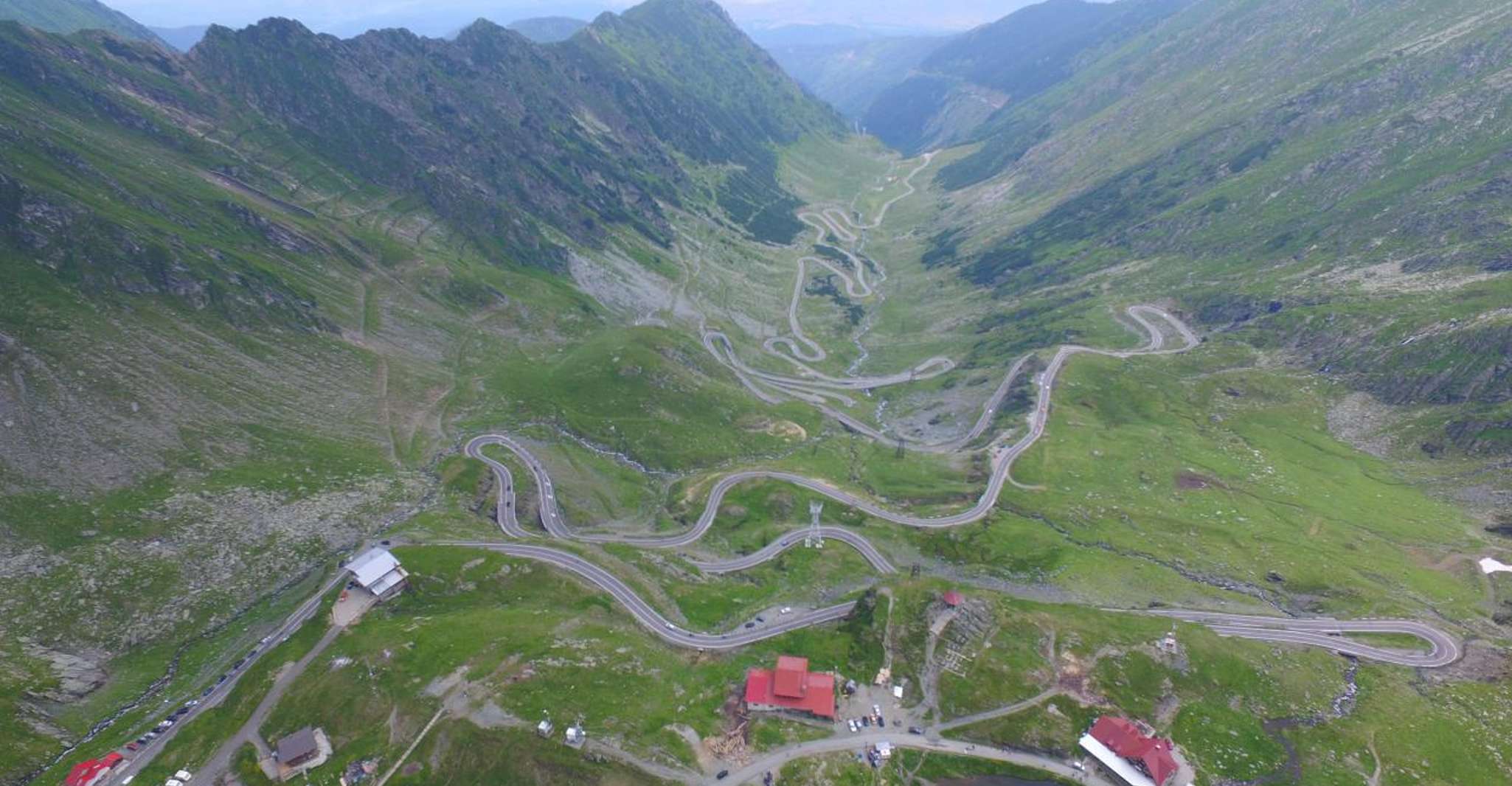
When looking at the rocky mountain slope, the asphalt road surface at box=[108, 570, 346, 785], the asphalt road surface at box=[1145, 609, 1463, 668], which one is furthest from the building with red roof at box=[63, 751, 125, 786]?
the asphalt road surface at box=[1145, 609, 1463, 668]

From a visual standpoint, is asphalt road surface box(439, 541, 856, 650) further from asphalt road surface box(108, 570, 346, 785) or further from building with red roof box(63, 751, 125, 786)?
building with red roof box(63, 751, 125, 786)

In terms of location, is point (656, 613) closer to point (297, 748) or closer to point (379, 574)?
point (379, 574)

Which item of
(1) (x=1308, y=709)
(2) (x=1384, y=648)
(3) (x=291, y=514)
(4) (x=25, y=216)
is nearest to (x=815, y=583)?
(1) (x=1308, y=709)

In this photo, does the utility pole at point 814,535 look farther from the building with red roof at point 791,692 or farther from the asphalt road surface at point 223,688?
the asphalt road surface at point 223,688

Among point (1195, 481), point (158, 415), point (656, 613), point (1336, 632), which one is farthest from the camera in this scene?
point (1195, 481)

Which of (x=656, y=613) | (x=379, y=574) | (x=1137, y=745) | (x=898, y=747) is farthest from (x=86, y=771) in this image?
(x=1137, y=745)

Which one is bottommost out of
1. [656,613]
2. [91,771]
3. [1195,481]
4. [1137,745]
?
[1195,481]
